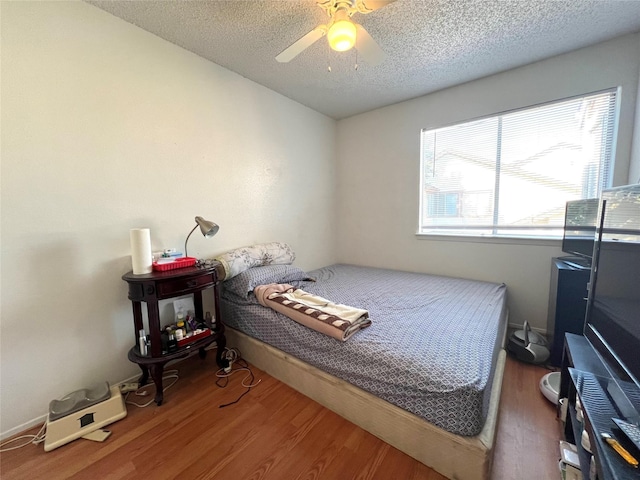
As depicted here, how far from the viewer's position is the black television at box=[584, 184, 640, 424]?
→ 0.85m

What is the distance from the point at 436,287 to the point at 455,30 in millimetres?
2087

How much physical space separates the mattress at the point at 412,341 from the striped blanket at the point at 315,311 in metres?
0.05

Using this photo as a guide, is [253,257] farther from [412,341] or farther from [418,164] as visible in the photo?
[418,164]

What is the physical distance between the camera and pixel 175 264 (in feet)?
5.66

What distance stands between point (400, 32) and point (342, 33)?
829 mm

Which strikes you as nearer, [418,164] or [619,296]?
[619,296]

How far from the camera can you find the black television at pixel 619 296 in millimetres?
852

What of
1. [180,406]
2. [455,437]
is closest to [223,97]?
[180,406]

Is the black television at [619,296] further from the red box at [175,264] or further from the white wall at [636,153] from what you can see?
the red box at [175,264]

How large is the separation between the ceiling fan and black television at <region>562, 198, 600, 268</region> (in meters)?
1.90

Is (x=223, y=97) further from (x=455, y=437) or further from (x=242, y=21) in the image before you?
(x=455, y=437)

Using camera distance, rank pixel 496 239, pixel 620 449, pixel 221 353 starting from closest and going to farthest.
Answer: pixel 620 449 → pixel 221 353 → pixel 496 239

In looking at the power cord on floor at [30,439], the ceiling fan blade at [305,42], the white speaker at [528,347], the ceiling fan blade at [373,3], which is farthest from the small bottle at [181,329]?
the white speaker at [528,347]

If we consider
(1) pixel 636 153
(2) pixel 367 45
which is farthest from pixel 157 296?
(1) pixel 636 153
